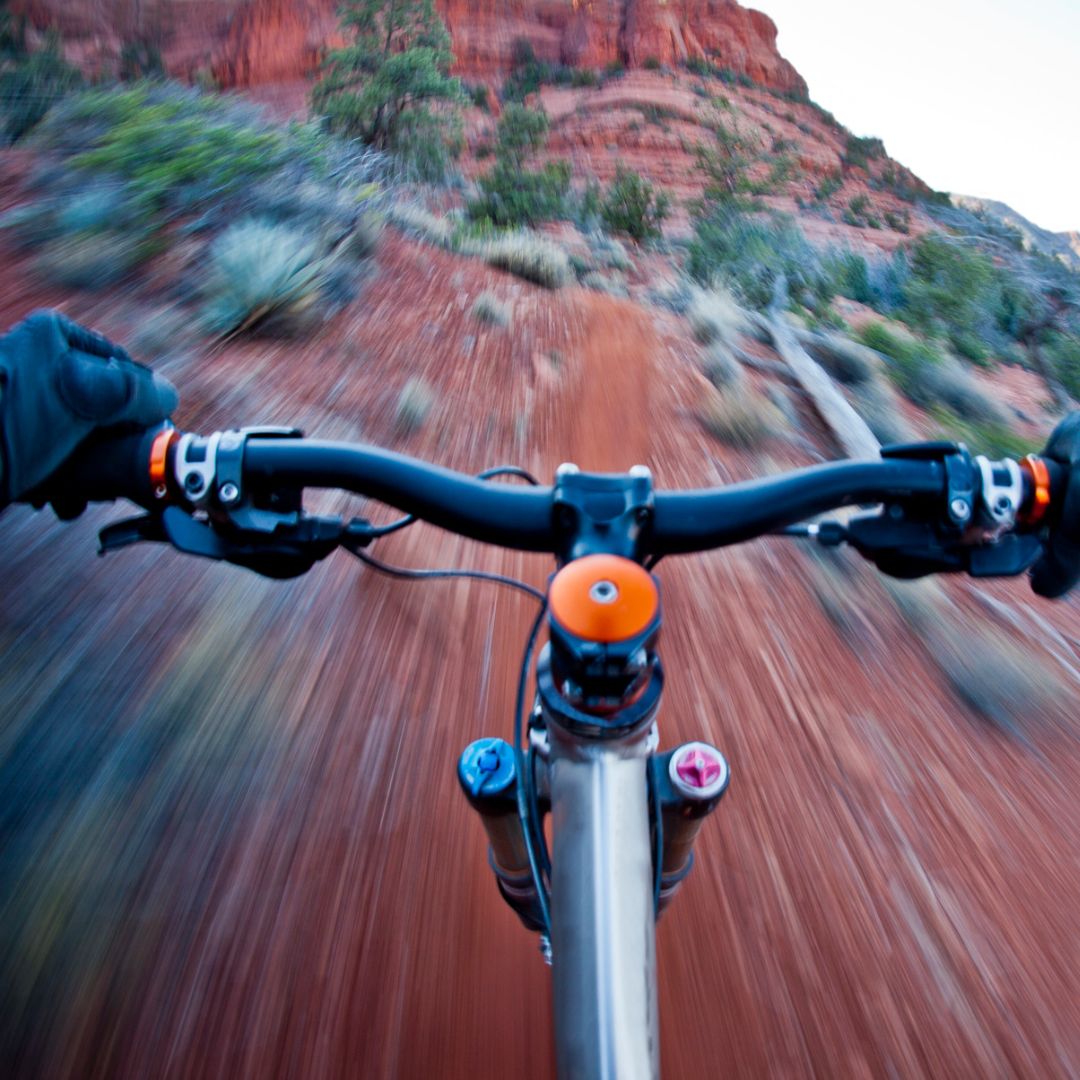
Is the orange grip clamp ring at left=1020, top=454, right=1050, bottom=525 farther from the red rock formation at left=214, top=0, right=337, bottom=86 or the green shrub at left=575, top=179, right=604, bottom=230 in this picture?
the red rock formation at left=214, top=0, right=337, bottom=86

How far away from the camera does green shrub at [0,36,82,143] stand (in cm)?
802

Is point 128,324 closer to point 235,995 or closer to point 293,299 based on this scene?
point 293,299

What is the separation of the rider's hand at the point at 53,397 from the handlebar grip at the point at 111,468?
3cm

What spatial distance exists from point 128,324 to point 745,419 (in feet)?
13.7

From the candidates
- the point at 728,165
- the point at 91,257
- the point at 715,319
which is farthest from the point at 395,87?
the point at 728,165

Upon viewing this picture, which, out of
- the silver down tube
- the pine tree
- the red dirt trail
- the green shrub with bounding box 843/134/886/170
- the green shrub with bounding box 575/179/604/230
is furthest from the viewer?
the green shrub with bounding box 843/134/886/170

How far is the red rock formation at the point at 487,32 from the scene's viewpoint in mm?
30844

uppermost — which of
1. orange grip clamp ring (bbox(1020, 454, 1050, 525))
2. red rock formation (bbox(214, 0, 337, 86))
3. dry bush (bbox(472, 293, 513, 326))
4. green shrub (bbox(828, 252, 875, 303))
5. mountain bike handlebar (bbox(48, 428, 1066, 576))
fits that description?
red rock formation (bbox(214, 0, 337, 86))

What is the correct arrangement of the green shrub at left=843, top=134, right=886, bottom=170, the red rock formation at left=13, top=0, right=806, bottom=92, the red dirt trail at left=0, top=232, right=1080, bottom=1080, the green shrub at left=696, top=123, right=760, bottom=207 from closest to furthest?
the red dirt trail at left=0, top=232, right=1080, bottom=1080, the green shrub at left=696, top=123, right=760, bottom=207, the red rock formation at left=13, top=0, right=806, bottom=92, the green shrub at left=843, top=134, right=886, bottom=170

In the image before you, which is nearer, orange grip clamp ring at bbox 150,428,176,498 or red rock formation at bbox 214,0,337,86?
orange grip clamp ring at bbox 150,428,176,498

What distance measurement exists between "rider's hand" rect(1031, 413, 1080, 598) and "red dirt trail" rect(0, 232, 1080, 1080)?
1323 mm

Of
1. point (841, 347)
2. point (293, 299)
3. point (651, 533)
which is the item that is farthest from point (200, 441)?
point (841, 347)

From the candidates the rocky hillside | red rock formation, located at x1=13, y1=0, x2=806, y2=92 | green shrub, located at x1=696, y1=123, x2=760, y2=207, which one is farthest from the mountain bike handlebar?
the rocky hillside

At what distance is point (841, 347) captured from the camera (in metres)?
6.54
